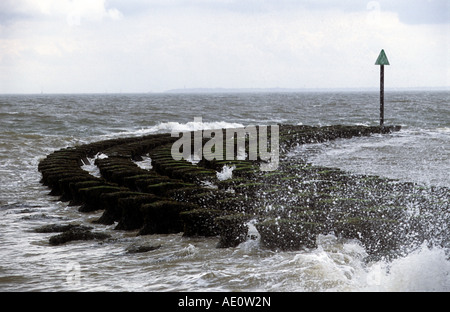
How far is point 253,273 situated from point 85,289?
65.5 inches

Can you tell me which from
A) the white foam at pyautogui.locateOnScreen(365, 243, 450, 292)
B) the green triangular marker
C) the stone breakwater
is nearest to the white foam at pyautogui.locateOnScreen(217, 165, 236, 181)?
the stone breakwater

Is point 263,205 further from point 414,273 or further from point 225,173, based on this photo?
point 225,173

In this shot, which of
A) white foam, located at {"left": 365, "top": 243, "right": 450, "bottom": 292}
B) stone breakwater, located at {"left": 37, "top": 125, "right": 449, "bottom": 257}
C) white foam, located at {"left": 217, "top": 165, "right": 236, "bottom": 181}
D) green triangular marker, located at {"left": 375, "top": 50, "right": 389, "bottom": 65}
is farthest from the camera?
green triangular marker, located at {"left": 375, "top": 50, "right": 389, "bottom": 65}

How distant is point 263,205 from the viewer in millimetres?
7887

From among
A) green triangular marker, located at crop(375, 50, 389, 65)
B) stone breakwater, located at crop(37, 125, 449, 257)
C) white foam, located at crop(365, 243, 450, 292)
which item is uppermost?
green triangular marker, located at crop(375, 50, 389, 65)

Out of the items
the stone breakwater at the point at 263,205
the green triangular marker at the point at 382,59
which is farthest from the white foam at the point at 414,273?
the green triangular marker at the point at 382,59

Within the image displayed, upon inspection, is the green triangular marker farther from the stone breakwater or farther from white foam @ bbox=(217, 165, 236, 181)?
white foam @ bbox=(217, 165, 236, 181)

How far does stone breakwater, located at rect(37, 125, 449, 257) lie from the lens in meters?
6.36

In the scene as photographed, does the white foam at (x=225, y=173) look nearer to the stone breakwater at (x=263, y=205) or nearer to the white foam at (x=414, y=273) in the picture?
the stone breakwater at (x=263, y=205)

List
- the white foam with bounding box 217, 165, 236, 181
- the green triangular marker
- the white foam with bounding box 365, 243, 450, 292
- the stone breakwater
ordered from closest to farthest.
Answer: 1. the white foam with bounding box 365, 243, 450, 292
2. the stone breakwater
3. the white foam with bounding box 217, 165, 236, 181
4. the green triangular marker

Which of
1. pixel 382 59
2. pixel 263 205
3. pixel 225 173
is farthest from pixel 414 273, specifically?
pixel 382 59
